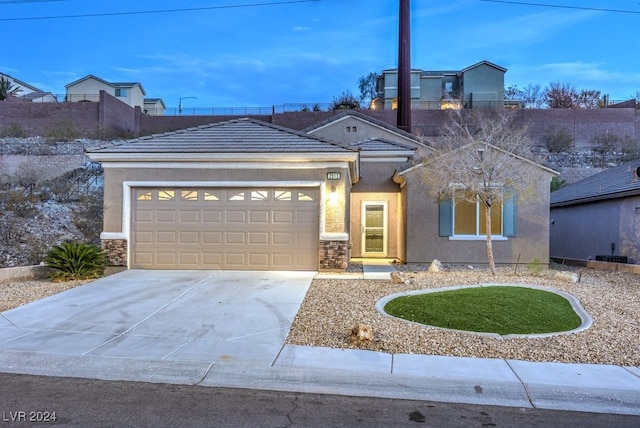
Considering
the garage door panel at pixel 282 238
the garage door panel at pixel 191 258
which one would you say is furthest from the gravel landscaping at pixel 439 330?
the garage door panel at pixel 191 258

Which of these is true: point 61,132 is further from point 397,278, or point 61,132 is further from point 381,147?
point 397,278

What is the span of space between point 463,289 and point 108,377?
271 inches

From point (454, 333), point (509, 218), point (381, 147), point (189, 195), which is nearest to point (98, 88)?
point (381, 147)

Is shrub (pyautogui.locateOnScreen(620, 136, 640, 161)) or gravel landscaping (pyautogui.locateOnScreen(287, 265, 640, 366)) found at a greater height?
shrub (pyautogui.locateOnScreen(620, 136, 640, 161))

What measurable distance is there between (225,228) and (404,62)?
1942cm

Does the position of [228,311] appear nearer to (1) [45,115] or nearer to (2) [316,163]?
(2) [316,163]

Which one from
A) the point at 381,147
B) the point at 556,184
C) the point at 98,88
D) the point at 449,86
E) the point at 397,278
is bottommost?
the point at 397,278

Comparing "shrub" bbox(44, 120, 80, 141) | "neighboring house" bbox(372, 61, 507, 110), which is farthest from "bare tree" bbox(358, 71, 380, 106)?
"shrub" bbox(44, 120, 80, 141)

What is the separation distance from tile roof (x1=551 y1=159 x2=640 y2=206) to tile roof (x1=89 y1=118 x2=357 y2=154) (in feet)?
30.4

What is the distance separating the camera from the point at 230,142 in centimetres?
1291

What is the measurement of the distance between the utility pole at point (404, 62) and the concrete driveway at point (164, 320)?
733 inches

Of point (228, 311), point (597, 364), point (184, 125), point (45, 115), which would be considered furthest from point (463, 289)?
point (45, 115)

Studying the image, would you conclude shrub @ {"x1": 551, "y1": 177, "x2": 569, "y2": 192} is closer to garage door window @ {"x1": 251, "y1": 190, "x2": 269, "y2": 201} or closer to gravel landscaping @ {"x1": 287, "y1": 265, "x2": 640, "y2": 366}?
gravel landscaping @ {"x1": 287, "y1": 265, "x2": 640, "y2": 366}

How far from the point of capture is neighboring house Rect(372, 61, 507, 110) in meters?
43.3
